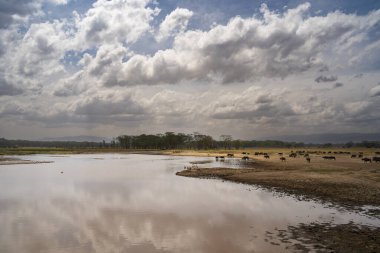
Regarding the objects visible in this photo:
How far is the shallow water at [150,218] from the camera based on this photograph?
17.0 m

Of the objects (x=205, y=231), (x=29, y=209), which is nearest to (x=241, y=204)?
(x=205, y=231)

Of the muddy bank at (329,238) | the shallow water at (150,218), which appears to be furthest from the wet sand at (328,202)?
the shallow water at (150,218)

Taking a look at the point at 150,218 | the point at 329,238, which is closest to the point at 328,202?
the point at 329,238

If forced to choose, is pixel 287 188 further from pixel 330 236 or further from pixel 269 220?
pixel 330 236

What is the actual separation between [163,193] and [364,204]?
17.7 m

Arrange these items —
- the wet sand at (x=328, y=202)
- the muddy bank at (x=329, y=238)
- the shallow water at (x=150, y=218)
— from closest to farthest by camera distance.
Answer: the muddy bank at (x=329, y=238) → the wet sand at (x=328, y=202) → the shallow water at (x=150, y=218)

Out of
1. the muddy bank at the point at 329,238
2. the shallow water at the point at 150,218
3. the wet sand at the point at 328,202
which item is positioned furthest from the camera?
the shallow water at the point at 150,218

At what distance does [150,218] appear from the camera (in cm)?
2284

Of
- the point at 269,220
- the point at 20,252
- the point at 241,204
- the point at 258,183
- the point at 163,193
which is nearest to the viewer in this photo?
the point at 20,252

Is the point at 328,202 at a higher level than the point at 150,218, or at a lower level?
higher

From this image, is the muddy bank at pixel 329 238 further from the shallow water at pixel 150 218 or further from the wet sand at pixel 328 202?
the shallow water at pixel 150 218

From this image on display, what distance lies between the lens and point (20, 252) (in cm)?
1569

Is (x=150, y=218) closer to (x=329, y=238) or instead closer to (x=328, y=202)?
(x=329, y=238)

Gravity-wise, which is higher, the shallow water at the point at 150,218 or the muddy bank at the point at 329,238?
the muddy bank at the point at 329,238
